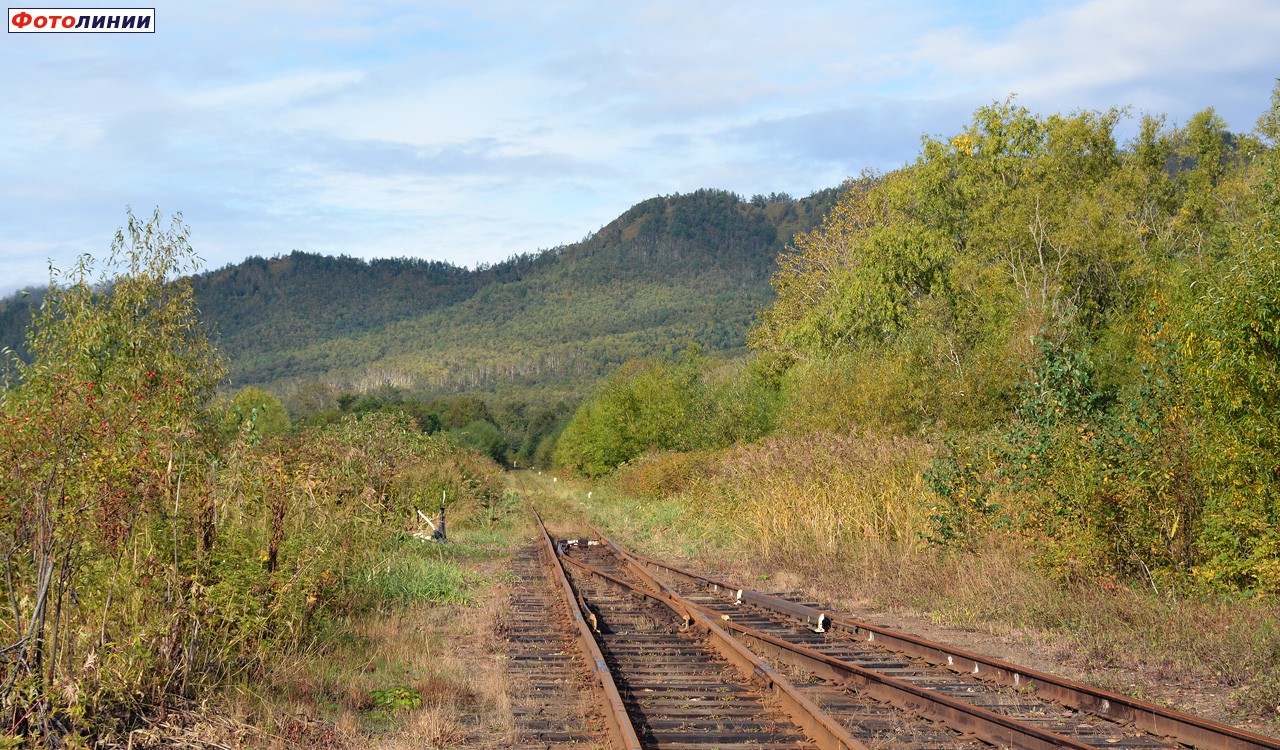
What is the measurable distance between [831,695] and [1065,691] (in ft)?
6.11

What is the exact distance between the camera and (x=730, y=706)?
26.8 ft

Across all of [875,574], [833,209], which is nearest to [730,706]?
[875,574]

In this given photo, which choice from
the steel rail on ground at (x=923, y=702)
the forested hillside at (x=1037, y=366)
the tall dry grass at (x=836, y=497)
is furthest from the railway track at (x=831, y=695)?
the tall dry grass at (x=836, y=497)

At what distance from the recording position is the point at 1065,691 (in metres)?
8.10

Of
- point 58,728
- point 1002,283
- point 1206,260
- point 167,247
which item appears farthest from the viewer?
point 1002,283

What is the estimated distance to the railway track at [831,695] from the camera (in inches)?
279

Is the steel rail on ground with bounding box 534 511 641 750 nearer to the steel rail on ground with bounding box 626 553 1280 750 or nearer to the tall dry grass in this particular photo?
the steel rail on ground with bounding box 626 553 1280 750

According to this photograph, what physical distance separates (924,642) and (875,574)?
5048 mm

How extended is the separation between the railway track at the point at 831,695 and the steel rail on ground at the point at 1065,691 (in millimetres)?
11

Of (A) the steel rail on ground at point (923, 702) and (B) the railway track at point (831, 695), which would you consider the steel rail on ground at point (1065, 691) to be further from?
(A) the steel rail on ground at point (923, 702)

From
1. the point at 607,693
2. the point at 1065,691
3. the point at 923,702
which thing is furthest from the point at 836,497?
the point at 607,693

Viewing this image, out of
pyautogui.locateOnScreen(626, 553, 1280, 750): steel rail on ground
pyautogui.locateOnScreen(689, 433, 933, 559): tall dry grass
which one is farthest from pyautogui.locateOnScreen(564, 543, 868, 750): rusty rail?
→ pyautogui.locateOnScreen(689, 433, 933, 559): tall dry grass

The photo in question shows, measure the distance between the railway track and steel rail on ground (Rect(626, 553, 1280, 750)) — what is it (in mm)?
11

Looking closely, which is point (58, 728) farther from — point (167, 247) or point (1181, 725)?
point (167, 247)
